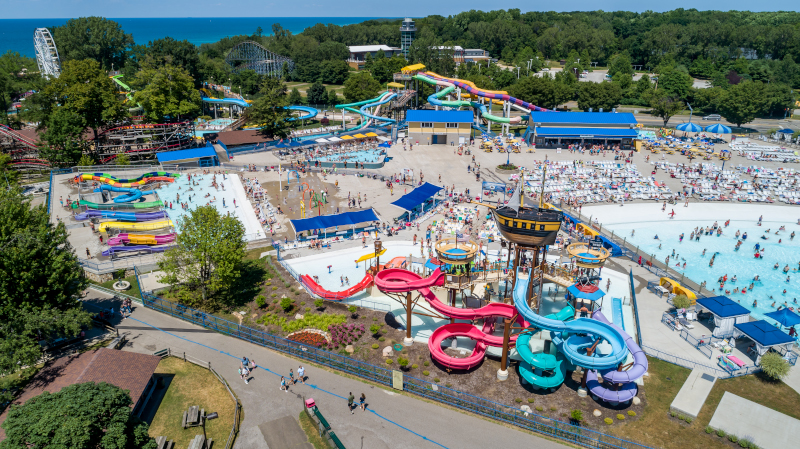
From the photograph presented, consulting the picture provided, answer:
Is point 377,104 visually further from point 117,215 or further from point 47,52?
point 47,52

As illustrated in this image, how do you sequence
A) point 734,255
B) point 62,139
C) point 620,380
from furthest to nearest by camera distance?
1. point 62,139
2. point 734,255
3. point 620,380

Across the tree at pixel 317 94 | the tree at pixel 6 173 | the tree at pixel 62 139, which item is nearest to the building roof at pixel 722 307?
the tree at pixel 6 173

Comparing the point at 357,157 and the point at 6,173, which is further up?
the point at 6,173

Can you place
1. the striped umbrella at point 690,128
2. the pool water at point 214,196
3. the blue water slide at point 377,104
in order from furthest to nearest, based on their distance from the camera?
the blue water slide at point 377,104 < the striped umbrella at point 690,128 < the pool water at point 214,196

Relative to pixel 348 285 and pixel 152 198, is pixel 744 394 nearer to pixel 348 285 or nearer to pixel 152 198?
pixel 348 285

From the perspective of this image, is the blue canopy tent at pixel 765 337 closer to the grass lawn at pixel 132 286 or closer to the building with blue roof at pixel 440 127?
the grass lawn at pixel 132 286

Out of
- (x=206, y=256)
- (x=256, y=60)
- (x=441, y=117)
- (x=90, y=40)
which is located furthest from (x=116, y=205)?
(x=256, y=60)
